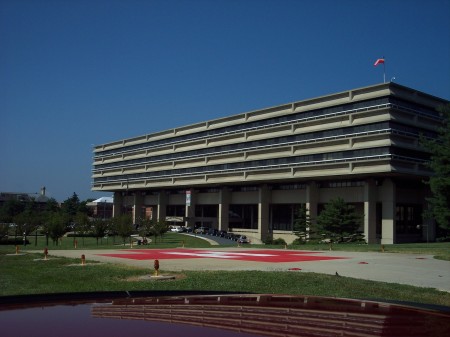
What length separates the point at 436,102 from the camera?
67312 mm

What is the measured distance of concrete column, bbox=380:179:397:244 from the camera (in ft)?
206

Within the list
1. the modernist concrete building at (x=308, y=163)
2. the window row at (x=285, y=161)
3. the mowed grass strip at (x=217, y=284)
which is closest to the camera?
the mowed grass strip at (x=217, y=284)

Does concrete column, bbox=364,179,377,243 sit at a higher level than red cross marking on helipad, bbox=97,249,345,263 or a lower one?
higher

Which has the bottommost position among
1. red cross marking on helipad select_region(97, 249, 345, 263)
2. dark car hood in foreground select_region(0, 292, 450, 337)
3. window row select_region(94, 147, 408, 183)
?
red cross marking on helipad select_region(97, 249, 345, 263)

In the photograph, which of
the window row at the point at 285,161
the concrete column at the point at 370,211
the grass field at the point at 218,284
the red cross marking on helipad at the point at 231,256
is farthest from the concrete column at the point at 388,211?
the grass field at the point at 218,284

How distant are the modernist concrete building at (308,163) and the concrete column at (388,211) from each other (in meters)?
0.13

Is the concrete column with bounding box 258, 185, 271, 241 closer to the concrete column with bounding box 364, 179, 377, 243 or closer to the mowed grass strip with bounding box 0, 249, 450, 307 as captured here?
the concrete column with bounding box 364, 179, 377, 243

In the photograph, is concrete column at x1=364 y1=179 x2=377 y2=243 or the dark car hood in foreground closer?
the dark car hood in foreground

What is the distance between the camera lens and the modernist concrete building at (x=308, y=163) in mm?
61156

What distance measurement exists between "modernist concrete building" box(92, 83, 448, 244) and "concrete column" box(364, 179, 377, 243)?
0.43 feet

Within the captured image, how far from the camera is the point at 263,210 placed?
80.5 m

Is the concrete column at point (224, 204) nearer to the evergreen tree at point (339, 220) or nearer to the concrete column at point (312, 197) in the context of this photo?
the concrete column at point (312, 197)

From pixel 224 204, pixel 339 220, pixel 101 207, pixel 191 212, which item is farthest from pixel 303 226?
pixel 101 207

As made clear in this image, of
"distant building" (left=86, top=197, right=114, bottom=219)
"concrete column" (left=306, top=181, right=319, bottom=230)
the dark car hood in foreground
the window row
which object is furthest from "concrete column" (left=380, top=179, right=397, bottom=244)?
"distant building" (left=86, top=197, right=114, bottom=219)
